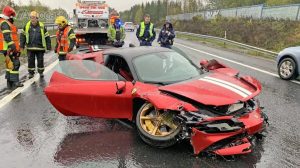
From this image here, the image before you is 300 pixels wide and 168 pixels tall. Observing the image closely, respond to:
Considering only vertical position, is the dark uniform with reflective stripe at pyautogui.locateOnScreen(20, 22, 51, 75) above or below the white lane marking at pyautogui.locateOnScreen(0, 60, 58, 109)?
above

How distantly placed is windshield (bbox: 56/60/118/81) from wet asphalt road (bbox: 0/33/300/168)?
0.82 meters

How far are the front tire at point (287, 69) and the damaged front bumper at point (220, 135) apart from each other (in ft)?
20.2

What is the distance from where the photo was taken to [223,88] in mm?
5191

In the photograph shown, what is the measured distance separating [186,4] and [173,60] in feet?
278

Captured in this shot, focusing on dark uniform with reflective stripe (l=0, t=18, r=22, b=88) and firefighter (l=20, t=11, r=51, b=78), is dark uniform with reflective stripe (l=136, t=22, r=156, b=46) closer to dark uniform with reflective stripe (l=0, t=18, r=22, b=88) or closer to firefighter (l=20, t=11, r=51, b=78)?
firefighter (l=20, t=11, r=51, b=78)

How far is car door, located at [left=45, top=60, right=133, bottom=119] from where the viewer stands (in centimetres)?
556

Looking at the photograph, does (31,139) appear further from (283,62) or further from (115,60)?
(283,62)

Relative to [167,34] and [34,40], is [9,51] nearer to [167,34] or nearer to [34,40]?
[34,40]

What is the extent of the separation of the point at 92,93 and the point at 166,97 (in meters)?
1.30

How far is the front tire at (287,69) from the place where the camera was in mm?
10117

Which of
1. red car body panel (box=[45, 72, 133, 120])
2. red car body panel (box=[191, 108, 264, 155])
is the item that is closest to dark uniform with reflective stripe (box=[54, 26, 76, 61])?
red car body panel (box=[45, 72, 133, 120])

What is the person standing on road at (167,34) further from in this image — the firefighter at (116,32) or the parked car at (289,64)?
the parked car at (289,64)

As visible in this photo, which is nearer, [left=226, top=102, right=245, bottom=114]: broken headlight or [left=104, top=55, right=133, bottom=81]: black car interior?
[left=226, top=102, right=245, bottom=114]: broken headlight

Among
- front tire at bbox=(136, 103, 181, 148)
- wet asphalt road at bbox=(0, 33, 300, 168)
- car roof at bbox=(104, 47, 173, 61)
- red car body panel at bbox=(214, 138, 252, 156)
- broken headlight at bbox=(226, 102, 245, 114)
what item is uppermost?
car roof at bbox=(104, 47, 173, 61)
